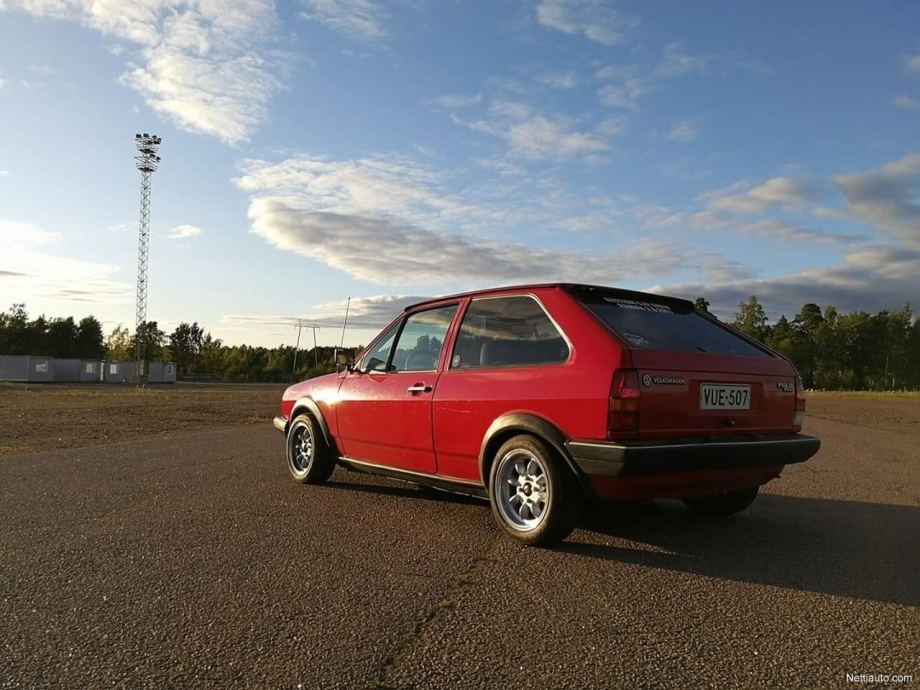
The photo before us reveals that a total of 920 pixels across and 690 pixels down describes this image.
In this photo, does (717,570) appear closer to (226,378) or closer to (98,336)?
(226,378)

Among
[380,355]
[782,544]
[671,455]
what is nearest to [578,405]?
[671,455]

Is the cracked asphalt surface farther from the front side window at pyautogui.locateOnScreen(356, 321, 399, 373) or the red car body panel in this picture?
the front side window at pyautogui.locateOnScreen(356, 321, 399, 373)

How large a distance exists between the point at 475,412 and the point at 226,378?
112 meters

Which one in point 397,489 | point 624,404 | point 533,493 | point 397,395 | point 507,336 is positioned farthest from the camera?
point 397,489

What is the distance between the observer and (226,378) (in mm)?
110062

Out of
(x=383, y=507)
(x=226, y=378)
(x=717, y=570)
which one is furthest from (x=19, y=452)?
(x=226, y=378)

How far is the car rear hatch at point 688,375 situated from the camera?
13.1 feet

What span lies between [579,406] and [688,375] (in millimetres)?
725

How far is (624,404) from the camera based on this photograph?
3.89m

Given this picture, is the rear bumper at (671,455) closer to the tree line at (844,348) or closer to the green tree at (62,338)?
the tree line at (844,348)

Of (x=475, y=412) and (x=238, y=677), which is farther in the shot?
(x=475, y=412)

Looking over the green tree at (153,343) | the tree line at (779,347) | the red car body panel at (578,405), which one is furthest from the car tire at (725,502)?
the green tree at (153,343)

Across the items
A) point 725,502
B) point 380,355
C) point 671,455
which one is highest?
point 380,355

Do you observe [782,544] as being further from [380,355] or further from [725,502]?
[380,355]
